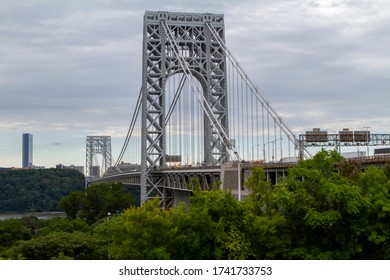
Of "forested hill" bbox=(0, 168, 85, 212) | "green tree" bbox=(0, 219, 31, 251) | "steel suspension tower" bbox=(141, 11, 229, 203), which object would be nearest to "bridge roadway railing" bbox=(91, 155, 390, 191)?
"steel suspension tower" bbox=(141, 11, 229, 203)

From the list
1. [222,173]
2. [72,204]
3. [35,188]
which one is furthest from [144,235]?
[35,188]

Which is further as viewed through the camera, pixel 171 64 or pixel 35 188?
pixel 35 188

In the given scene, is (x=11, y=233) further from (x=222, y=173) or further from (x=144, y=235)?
(x=144, y=235)

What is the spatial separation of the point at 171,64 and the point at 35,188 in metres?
106

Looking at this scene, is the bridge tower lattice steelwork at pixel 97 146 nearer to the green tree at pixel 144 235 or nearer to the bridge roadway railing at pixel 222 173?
the bridge roadway railing at pixel 222 173

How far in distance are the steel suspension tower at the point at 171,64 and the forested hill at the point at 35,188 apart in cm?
8232

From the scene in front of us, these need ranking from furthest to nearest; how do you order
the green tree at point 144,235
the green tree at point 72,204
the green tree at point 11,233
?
the green tree at point 72,204
the green tree at point 11,233
the green tree at point 144,235

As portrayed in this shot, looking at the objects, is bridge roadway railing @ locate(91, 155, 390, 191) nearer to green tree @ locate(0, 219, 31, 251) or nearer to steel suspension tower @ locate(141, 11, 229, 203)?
steel suspension tower @ locate(141, 11, 229, 203)

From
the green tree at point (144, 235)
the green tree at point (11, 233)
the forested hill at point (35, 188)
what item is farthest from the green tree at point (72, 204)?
the green tree at point (144, 235)

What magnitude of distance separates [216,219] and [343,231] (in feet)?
15.3

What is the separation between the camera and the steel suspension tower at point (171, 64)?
66.5m

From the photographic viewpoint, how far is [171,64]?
67.6m

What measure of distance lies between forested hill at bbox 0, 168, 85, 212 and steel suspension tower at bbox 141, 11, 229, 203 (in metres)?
82.3
